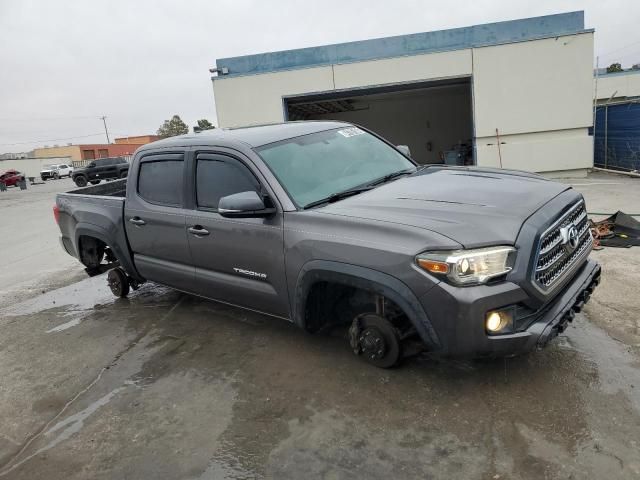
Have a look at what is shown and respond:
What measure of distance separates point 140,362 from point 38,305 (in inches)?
111

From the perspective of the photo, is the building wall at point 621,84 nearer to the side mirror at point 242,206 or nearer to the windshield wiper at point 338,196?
the windshield wiper at point 338,196

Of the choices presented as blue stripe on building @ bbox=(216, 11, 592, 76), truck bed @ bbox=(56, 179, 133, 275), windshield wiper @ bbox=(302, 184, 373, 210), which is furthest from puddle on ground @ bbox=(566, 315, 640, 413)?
blue stripe on building @ bbox=(216, 11, 592, 76)

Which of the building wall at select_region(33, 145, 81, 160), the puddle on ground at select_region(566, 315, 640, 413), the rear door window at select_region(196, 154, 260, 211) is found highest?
the building wall at select_region(33, 145, 81, 160)

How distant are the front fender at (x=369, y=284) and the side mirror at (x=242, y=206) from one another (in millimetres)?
536

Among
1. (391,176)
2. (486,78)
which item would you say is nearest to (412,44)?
(486,78)

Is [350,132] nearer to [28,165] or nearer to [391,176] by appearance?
[391,176]

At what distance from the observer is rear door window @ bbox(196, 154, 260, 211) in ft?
12.7

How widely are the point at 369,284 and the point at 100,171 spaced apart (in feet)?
98.0

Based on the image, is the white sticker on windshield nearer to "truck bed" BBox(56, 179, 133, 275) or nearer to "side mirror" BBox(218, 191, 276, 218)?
"side mirror" BBox(218, 191, 276, 218)

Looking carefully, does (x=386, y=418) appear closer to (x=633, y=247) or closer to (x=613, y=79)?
(x=633, y=247)

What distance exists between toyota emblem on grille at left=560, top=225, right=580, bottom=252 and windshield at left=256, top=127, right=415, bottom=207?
148 centimetres

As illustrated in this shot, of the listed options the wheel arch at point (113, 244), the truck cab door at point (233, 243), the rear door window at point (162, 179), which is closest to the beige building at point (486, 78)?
the wheel arch at point (113, 244)

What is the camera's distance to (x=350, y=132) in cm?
458

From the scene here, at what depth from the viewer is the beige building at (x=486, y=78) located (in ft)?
47.1
